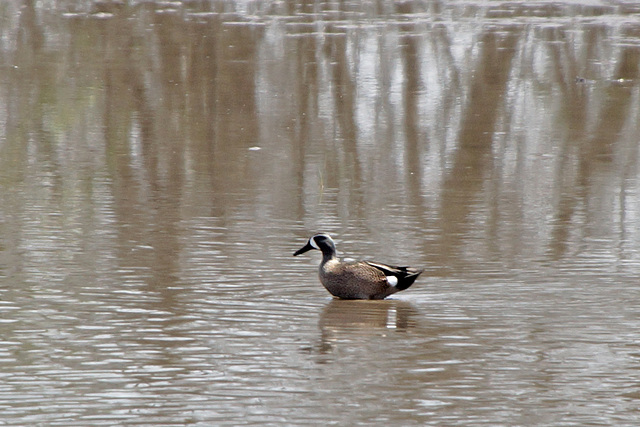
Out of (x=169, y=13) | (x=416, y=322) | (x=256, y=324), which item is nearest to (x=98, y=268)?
(x=256, y=324)

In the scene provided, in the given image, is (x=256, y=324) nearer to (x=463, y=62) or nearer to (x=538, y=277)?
(x=538, y=277)

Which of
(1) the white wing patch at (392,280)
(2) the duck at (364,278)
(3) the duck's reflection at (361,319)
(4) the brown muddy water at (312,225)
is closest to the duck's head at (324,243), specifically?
(2) the duck at (364,278)

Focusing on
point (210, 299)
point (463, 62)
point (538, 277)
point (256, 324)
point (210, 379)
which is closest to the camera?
point (210, 379)

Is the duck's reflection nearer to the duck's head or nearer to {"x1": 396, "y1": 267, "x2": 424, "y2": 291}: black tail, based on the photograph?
{"x1": 396, "y1": 267, "x2": 424, "y2": 291}: black tail

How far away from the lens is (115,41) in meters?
22.2

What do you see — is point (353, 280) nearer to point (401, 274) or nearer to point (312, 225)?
point (401, 274)

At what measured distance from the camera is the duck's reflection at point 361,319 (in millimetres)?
7930

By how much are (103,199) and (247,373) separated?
5299mm

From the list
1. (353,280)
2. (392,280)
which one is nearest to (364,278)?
(353,280)

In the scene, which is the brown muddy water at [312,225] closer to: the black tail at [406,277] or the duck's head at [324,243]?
the black tail at [406,277]

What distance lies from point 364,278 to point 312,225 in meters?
2.12

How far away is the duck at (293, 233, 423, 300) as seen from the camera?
882 centimetres

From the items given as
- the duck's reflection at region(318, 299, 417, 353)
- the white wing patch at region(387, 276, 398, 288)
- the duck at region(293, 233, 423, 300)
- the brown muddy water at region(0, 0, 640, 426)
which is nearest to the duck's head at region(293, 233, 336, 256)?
the duck at region(293, 233, 423, 300)

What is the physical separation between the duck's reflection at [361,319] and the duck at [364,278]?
0.07 meters
